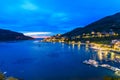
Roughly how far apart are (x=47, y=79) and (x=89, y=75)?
12.8 meters

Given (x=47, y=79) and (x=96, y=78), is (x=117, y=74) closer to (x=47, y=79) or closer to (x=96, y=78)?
(x=96, y=78)

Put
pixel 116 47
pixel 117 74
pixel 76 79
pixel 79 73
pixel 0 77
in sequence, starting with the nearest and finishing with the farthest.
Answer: pixel 0 77 → pixel 76 79 → pixel 117 74 → pixel 79 73 → pixel 116 47

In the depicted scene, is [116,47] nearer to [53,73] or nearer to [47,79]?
[53,73]

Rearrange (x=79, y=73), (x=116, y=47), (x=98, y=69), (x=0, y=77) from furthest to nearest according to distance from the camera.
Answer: (x=116, y=47) → (x=98, y=69) → (x=79, y=73) → (x=0, y=77)

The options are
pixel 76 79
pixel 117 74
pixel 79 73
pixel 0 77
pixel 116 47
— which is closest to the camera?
pixel 0 77

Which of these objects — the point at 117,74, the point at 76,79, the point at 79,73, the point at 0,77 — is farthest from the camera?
the point at 79,73

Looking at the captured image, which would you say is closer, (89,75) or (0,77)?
(0,77)

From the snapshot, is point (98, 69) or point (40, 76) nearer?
point (40, 76)

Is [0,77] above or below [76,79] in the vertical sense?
above

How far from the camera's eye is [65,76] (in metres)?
74.8

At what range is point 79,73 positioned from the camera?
260 ft

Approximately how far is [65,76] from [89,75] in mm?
6981

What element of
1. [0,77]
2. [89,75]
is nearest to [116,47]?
[89,75]

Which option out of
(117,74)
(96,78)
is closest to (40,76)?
(96,78)
